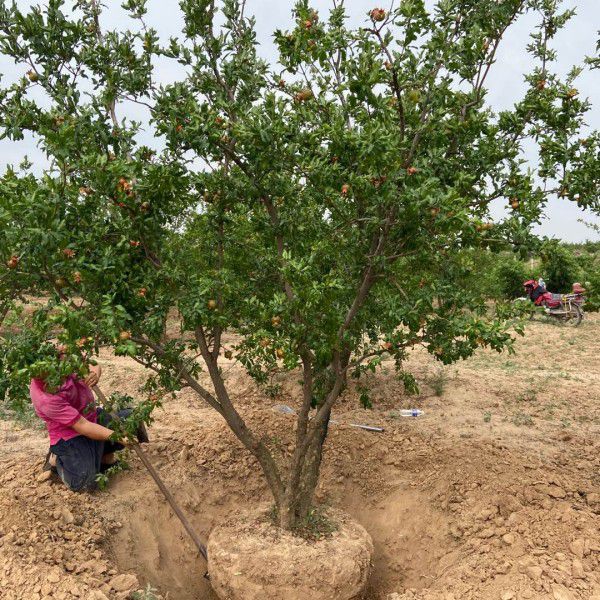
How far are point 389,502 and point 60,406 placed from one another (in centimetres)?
304

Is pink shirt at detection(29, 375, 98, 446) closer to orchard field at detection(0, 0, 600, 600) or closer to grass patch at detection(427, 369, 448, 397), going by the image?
orchard field at detection(0, 0, 600, 600)

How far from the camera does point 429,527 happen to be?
5594 millimetres

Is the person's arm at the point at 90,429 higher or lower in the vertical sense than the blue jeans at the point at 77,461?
higher

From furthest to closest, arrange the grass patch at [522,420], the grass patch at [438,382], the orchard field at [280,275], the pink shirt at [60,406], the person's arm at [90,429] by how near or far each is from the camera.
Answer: the grass patch at [438,382]
the grass patch at [522,420]
the person's arm at [90,429]
the pink shirt at [60,406]
the orchard field at [280,275]

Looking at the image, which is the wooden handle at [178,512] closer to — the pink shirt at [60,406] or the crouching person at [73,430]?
the crouching person at [73,430]

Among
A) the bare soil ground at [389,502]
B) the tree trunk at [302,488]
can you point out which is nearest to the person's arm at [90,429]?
the bare soil ground at [389,502]

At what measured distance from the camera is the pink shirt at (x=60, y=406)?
526cm

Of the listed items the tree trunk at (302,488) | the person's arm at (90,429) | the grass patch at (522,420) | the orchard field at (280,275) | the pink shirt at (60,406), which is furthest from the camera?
the grass patch at (522,420)

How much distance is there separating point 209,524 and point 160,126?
11.9ft

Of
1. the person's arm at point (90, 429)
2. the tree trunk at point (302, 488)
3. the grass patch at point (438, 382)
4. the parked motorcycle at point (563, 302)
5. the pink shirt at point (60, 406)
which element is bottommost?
the tree trunk at point (302, 488)

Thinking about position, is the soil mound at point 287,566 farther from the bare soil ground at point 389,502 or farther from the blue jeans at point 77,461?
the blue jeans at point 77,461

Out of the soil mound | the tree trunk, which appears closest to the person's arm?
the soil mound

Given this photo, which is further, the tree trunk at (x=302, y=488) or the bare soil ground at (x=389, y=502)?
the tree trunk at (x=302, y=488)

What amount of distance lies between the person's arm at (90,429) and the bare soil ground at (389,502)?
52 centimetres
